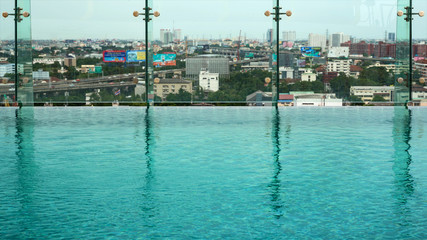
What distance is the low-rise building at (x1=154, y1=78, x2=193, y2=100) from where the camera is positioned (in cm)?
1391

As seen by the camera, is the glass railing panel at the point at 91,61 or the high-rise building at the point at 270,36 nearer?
the glass railing panel at the point at 91,61

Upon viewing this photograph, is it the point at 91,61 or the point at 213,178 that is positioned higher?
the point at 91,61

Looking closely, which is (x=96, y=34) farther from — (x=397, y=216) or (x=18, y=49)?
(x=397, y=216)

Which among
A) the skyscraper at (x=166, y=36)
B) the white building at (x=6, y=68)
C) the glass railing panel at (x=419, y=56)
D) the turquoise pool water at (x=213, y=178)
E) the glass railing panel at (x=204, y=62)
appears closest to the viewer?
the turquoise pool water at (x=213, y=178)

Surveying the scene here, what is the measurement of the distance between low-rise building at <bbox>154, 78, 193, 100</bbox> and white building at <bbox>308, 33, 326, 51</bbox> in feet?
10.1

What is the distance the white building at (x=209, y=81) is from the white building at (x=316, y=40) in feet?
7.98

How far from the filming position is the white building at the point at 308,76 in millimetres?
13867

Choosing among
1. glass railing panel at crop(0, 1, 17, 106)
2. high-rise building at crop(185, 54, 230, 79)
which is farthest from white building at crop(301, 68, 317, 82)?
glass railing panel at crop(0, 1, 17, 106)

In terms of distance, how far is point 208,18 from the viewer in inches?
575

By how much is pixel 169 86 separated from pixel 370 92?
4791 mm

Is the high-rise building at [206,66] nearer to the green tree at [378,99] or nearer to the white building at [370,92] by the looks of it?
the white building at [370,92]

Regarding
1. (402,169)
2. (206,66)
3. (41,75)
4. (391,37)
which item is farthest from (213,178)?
(391,37)

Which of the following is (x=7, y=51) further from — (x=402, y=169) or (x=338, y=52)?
(x=402, y=169)

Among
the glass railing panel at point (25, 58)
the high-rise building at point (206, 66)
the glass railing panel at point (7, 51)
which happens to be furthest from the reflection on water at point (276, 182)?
the glass railing panel at point (7, 51)
